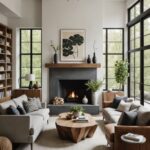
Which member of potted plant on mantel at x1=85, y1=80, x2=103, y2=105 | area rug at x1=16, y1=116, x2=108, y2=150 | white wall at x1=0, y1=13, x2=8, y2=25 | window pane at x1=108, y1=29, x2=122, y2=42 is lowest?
area rug at x1=16, y1=116, x2=108, y2=150

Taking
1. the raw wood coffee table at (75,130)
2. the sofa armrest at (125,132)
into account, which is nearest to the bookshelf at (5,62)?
the raw wood coffee table at (75,130)

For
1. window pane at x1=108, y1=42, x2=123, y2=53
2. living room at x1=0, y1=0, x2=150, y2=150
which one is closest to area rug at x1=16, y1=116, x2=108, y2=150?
living room at x1=0, y1=0, x2=150, y2=150

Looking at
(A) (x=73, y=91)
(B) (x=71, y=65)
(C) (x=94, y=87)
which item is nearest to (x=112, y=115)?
(C) (x=94, y=87)

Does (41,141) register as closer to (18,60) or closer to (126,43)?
(18,60)

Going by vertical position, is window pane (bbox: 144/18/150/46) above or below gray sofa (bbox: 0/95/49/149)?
above

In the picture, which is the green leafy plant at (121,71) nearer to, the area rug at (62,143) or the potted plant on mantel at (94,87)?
the potted plant on mantel at (94,87)

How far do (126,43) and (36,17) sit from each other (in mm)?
3520

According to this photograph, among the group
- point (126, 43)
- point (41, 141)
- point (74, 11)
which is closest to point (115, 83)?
point (126, 43)

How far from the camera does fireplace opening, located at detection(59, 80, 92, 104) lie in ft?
29.4

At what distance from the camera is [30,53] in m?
9.22

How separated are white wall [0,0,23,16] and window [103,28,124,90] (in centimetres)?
327

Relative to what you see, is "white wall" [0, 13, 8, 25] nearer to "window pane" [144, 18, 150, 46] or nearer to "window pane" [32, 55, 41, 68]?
"window pane" [32, 55, 41, 68]

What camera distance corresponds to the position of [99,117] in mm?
7797

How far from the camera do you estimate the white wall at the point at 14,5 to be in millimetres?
7166
